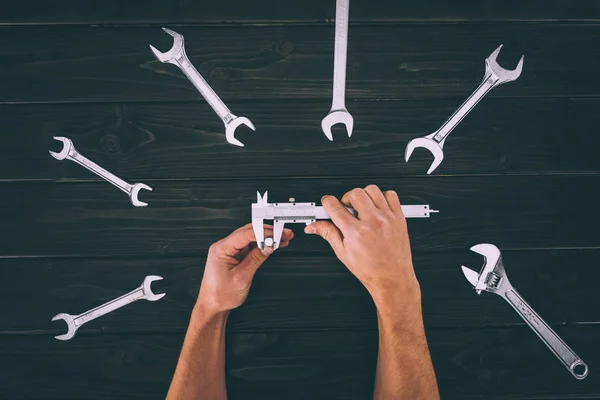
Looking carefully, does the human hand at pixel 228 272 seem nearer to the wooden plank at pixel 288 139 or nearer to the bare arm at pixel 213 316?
the bare arm at pixel 213 316

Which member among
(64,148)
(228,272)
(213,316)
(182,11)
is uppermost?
(182,11)

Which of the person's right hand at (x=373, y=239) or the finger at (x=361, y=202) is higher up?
the finger at (x=361, y=202)

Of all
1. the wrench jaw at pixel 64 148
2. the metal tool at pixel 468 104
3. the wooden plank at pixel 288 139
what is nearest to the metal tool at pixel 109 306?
the wooden plank at pixel 288 139

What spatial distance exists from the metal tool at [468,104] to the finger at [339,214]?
342 mm

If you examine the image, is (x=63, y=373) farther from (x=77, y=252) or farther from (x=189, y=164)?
(x=189, y=164)

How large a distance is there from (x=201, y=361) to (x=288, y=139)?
72 centimetres

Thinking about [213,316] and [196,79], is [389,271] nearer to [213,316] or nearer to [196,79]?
[213,316]

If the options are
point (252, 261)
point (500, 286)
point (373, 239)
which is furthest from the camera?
point (500, 286)

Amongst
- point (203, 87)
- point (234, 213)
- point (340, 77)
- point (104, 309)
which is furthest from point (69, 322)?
point (340, 77)

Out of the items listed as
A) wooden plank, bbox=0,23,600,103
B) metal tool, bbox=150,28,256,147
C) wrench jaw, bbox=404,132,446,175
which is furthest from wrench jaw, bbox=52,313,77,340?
wrench jaw, bbox=404,132,446,175

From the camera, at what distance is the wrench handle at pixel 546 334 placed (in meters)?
1.48

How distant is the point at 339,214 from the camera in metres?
1.24

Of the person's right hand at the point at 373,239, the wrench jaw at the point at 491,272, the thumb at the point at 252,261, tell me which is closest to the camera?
the person's right hand at the point at 373,239

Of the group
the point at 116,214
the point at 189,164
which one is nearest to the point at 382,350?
the point at 189,164
